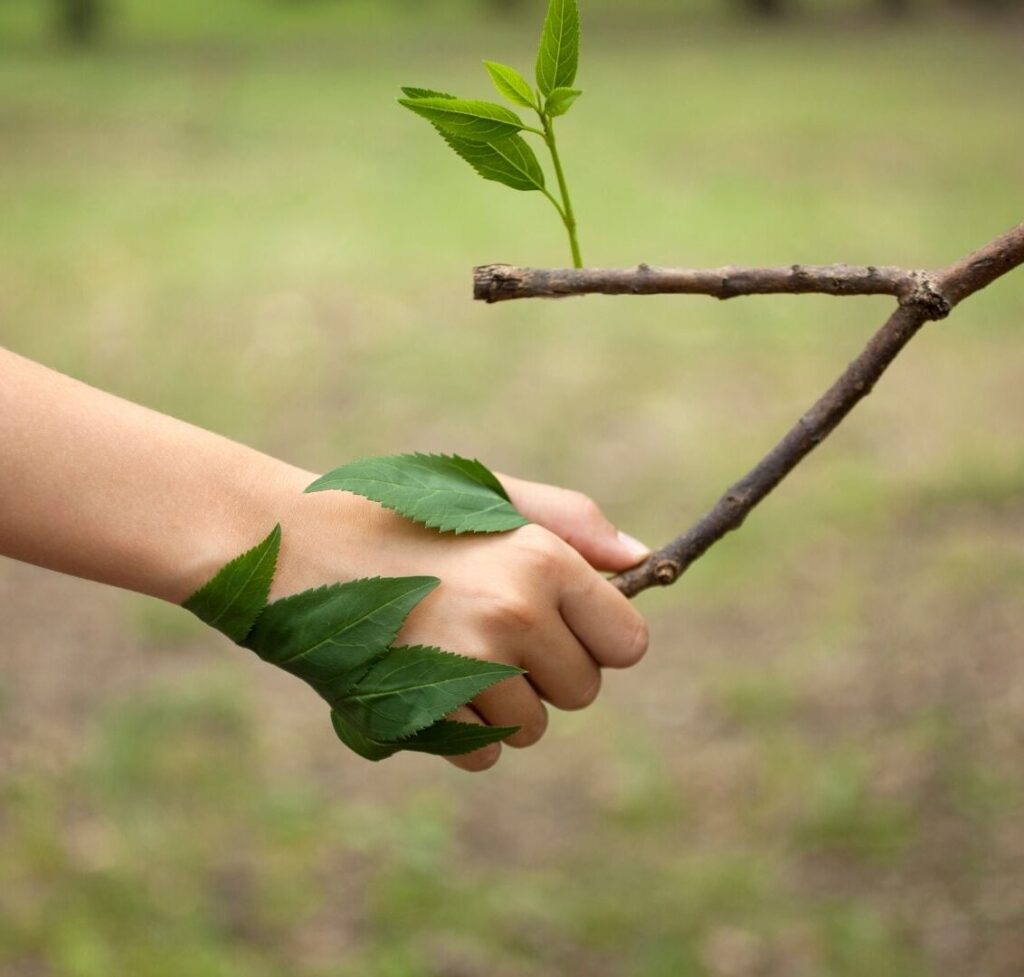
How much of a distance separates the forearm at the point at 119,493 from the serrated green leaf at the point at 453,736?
15cm

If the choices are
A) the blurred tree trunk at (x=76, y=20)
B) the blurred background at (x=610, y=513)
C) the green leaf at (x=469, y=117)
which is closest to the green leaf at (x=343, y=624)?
the green leaf at (x=469, y=117)

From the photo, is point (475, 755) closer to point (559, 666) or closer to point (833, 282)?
point (559, 666)

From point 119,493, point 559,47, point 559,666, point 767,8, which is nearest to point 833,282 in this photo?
point 559,47

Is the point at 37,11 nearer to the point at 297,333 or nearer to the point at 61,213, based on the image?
the point at 61,213

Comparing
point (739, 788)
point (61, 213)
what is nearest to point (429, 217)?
point (61, 213)

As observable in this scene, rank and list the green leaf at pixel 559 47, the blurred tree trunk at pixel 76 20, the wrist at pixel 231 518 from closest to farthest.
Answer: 1. the green leaf at pixel 559 47
2. the wrist at pixel 231 518
3. the blurred tree trunk at pixel 76 20

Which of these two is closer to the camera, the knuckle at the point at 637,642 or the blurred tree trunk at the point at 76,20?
the knuckle at the point at 637,642

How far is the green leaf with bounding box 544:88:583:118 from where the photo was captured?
628 millimetres

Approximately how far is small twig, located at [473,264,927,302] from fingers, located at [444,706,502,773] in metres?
0.25

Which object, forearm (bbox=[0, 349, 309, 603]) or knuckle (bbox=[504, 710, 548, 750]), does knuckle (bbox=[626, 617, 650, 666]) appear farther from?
forearm (bbox=[0, 349, 309, 603])

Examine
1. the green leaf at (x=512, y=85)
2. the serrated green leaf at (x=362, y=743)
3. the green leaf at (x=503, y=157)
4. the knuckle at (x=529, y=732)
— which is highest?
the green leaf at (x=512, y=85)

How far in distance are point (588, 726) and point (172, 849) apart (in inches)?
30.0

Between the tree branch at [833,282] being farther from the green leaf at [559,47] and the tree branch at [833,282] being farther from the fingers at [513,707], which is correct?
the fingers at [513,707]

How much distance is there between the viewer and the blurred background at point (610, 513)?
1.83 meters
